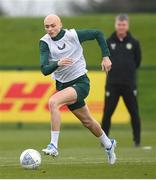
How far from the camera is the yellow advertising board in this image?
24250mm

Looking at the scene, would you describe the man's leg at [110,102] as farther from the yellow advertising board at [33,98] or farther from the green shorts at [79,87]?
the yellow advertising board at [33,98]

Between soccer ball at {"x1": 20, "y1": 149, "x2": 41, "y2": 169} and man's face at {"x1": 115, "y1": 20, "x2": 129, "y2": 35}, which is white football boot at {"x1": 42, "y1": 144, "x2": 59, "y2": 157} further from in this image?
man's face at {"x1": 115, "y1": 20, "x2": 129, "y2": 35}

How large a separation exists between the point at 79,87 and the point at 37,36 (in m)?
21.7

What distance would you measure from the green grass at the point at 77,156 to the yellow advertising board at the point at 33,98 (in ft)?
1.39

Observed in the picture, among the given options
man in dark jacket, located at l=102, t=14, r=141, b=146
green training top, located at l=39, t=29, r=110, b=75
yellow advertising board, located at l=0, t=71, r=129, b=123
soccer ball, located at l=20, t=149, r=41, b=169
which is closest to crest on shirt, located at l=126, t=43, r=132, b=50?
man in dark jacket, located at l=102, t=14, r=141, b=146

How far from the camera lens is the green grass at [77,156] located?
12.1 metres

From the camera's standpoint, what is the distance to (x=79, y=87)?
13570 mm

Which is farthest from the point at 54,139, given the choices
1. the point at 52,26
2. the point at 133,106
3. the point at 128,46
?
the point at 128,46

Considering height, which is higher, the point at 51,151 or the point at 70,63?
the point at 70,63

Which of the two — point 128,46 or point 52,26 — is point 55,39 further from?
point 128,46

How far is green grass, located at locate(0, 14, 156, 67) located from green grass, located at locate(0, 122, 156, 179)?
29.3ft

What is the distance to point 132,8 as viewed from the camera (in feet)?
181

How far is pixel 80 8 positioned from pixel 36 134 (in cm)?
3814

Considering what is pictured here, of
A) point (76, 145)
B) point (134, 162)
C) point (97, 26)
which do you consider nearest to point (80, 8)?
point (97, 26)
